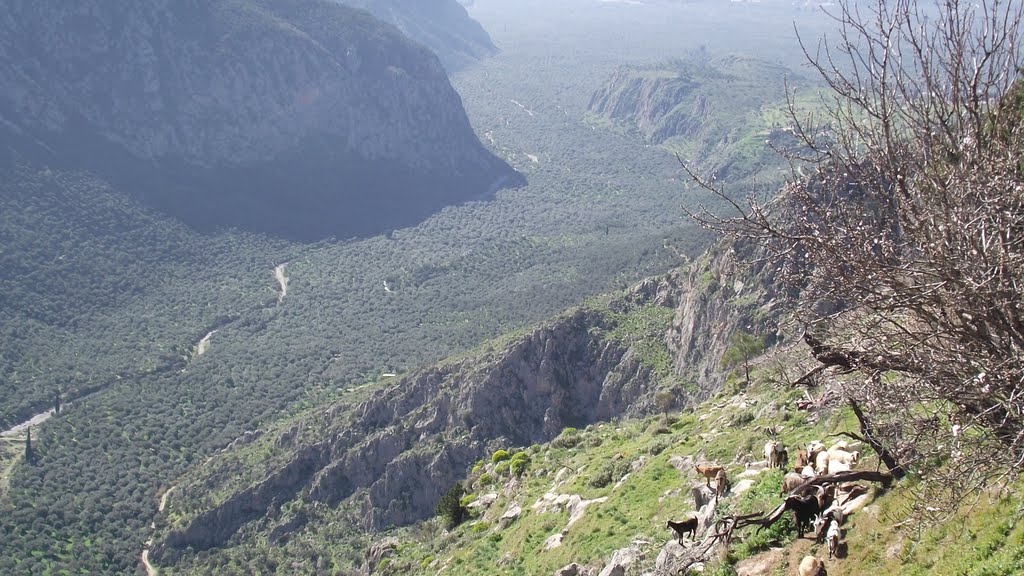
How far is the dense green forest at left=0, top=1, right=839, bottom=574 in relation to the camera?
214 feet

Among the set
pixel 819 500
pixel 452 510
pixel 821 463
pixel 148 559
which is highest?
pixel 821 463

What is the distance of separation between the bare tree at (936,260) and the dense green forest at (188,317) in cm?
5850

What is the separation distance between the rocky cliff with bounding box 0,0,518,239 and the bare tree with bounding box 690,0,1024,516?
13116 cm

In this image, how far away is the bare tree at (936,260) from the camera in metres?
7.90

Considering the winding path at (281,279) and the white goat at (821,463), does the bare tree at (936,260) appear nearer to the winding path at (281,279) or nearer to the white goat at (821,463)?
the white goat at (821,463)

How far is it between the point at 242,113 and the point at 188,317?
71690 millimetres

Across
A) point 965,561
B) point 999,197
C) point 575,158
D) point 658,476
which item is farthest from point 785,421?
point 575,158

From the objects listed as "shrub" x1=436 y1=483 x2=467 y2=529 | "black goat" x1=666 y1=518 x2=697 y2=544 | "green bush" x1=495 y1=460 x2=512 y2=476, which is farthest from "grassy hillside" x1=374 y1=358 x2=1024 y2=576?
"black goat" x1=666 y1=518 x2=697 y2=544

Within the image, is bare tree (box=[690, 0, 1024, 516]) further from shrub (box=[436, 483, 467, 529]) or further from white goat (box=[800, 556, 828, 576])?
shrub (box=[436, 483, 467, 529])

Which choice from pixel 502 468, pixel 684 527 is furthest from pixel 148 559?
pixel 684 527

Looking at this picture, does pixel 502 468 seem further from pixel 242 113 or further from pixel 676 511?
pixel 242 113

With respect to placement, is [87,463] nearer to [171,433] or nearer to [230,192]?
[171,433]

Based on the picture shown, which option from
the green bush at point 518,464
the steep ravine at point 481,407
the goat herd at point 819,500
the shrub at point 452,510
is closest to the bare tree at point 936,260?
the goat herd at point 819,500

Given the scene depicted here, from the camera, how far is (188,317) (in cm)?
10144
